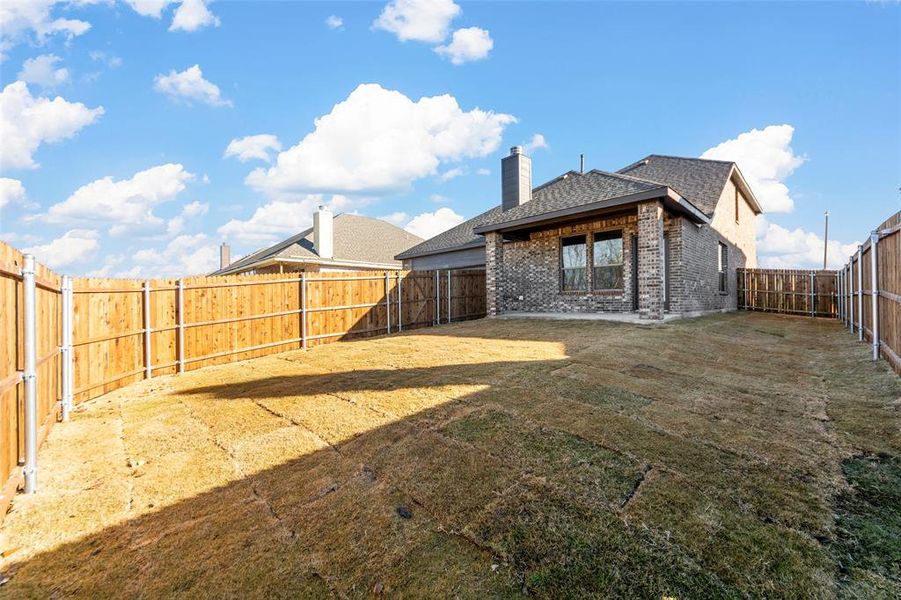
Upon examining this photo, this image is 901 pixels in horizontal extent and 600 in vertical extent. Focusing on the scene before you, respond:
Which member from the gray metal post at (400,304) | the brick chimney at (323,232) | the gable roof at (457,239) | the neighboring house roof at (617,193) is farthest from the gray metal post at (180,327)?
the brick chimney at (323,232)

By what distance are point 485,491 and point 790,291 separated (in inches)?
720

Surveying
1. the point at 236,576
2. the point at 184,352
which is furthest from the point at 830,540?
the point at 184,352

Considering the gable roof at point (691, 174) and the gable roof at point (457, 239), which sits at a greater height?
the gable roof at point (691, 174)

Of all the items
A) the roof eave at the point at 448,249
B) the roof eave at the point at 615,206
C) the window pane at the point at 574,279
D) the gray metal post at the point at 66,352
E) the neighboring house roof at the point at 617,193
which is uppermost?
the neighboring house roof at the point at 617,193

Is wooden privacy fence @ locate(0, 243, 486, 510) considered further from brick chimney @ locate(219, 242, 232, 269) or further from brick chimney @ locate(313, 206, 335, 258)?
brick chimney @ locate(219, 242, 232, 269)

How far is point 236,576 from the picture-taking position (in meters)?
2.10

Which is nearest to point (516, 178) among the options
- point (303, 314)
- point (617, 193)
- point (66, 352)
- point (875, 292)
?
point (617, 193)

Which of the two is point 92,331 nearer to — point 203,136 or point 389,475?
point 389,475

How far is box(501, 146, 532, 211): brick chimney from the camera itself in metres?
14.2

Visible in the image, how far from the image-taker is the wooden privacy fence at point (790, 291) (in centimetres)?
1473

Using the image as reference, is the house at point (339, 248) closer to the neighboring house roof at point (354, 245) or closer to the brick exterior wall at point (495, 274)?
the neighboring house roof at point (354, 245)

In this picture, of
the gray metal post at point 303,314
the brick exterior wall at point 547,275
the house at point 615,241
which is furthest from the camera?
the brick exterior wall at point 547,275

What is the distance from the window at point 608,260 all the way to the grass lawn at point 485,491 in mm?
6367

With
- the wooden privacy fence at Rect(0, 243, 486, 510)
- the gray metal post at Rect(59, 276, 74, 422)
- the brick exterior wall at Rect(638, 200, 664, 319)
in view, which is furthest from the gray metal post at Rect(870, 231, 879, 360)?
the gray metal post at Rect(59, 276, 74, 422)
